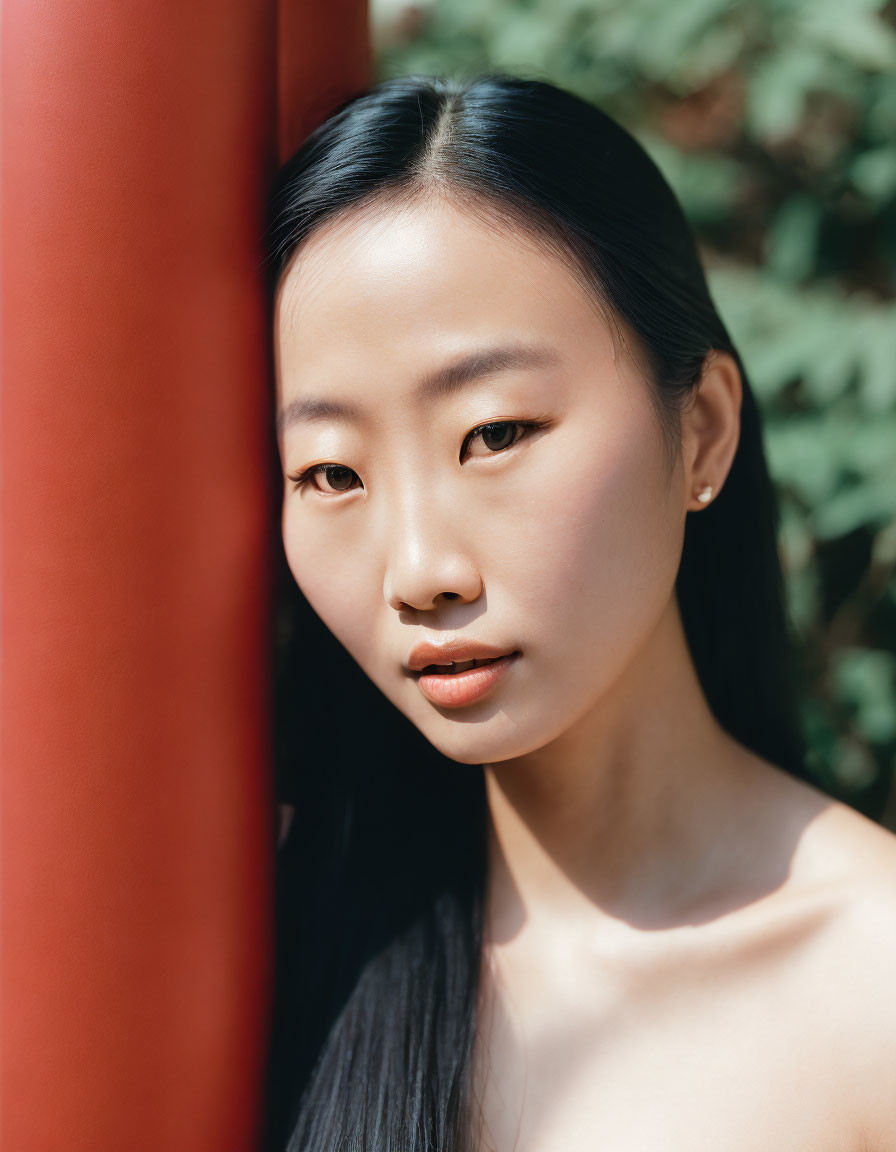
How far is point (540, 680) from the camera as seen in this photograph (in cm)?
103

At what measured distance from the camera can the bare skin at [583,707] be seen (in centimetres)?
99

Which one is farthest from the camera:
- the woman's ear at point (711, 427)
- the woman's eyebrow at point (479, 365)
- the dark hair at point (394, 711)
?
the woman's ear at point (711, 427)

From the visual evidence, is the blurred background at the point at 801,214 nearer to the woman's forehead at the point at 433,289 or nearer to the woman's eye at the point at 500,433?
the woman's forehead at the point at 433,289

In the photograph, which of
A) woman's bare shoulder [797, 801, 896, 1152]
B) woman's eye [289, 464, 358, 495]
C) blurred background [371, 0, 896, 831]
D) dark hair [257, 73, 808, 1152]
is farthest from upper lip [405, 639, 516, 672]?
blurred background [371, 0, 896, 831]

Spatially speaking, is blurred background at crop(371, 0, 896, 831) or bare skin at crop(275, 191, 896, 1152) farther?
blurred background at crop(371, 0, 896, 831)

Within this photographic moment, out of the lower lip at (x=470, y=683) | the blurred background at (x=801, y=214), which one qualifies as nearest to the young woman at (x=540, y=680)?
the lower lip at (x=470, y=683)

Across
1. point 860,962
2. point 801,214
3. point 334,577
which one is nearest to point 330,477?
point 334,577

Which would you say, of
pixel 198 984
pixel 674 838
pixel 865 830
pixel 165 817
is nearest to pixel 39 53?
pixel 165 817

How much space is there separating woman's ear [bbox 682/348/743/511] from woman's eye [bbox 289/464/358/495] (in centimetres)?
37

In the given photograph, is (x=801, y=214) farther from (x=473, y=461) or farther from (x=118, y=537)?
(x=118, y=537)

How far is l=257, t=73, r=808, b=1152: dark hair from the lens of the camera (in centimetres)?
108

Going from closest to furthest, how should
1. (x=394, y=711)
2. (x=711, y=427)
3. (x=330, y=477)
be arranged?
(x=330, y=477) → (x=711, y=427) → (x=394, y=711)

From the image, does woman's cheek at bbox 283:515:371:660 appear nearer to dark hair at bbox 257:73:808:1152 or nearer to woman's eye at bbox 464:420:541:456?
woman's eye at bbox 464:420:541:456

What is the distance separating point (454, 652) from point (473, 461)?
18 centimetres
